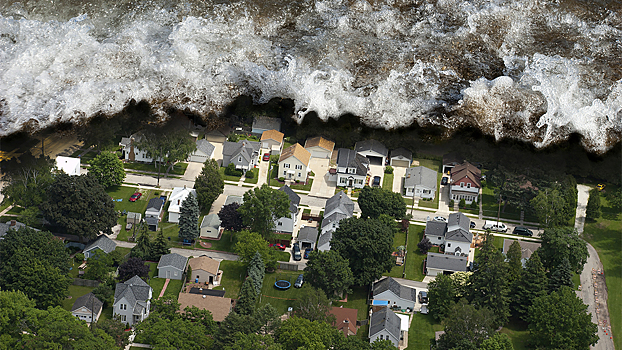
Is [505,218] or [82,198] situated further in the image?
[505,218]

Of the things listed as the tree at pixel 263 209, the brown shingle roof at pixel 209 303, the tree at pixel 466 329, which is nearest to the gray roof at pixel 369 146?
the tree at pixel 263 209

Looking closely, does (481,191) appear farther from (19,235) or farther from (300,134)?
(19,235)

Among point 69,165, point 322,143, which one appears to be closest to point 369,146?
point 322,143

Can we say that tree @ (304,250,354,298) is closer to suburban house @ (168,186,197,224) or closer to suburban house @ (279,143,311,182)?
suburban house @ (168,186,197,224)

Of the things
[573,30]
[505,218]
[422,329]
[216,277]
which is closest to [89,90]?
[216,277]

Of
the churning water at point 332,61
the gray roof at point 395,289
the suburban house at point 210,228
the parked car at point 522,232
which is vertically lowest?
the gray roof at point 395,289

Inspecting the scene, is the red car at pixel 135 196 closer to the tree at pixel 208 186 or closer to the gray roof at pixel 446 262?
the tree at pixel 208 186
